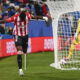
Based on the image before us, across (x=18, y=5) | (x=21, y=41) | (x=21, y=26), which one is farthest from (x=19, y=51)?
(x=18, y=5)

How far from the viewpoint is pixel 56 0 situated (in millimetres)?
10586

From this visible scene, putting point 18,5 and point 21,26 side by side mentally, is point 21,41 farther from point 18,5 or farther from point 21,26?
point 18,5

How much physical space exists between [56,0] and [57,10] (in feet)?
2.39

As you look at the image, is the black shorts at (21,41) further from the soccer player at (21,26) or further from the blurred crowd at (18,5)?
the blurred crowd at (18,5)

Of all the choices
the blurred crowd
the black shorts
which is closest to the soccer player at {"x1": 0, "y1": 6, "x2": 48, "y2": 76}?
the black shorts

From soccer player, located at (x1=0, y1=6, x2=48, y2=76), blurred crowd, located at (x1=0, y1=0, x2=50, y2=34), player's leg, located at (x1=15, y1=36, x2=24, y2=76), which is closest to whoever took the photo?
player's leg, located at (x1=15, y1=36, x2=24, y2=76)

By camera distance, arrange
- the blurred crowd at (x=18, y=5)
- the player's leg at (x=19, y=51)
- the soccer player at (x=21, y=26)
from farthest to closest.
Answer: the blurred crowd at (x=18, y=5) → the soccer player at (x=21, y=26) → the player's leg at (x=19, y=51)

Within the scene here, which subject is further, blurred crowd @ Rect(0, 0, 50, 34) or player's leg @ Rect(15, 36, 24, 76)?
blurred crowd @ Rect(0, 0, 50, 34)

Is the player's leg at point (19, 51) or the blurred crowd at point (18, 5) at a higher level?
the blurred crowd at point (18, 5)

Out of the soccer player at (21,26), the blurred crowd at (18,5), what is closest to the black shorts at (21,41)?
the soccer player at (21,26)

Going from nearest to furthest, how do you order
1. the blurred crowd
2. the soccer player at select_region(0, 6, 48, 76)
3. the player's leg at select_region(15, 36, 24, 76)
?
the player's leg at select_region(15, 36, 24, 76), the soccer player at select_region(0, 6, 48, 76), the blurred crowd

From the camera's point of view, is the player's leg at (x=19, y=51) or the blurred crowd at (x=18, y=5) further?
the blurred crowd at (x=18, y=5)

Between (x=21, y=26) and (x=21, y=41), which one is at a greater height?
(x=21, y=26)

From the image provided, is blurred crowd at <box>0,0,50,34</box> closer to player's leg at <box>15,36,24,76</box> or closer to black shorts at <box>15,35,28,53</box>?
black shorts at <box>15,35,28,53</box>
